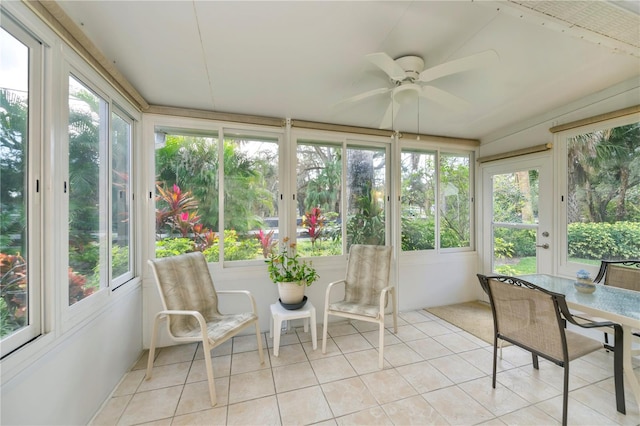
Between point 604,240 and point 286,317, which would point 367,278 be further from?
point 604,240

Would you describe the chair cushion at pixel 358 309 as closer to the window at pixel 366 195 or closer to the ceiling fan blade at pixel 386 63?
the window at pixel 366 195

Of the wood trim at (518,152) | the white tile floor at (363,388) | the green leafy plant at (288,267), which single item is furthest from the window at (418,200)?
the green leafy plant at (288,267)

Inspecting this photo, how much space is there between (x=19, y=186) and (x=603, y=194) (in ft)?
14.0

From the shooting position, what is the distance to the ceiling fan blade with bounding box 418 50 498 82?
1.31m

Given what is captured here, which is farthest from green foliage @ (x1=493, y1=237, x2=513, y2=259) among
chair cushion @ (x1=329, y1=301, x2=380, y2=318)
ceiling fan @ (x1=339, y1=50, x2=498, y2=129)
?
ceiling fan @ (x1=339, y1=50, x2=498, y2=129)

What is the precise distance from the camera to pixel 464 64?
140cm

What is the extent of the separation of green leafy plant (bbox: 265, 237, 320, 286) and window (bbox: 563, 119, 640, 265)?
2750mm

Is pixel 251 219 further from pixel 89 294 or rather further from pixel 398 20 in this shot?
pixel 398 20

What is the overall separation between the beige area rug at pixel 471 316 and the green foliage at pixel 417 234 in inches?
33.1

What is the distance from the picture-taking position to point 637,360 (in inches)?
83.6

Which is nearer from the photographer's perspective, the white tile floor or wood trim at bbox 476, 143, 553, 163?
the white tile floor

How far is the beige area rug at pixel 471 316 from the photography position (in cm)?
269

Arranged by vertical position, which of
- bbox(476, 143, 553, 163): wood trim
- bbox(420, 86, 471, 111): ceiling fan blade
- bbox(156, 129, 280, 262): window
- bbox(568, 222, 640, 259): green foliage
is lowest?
bbox(568, 222, 640, 259): green foliage

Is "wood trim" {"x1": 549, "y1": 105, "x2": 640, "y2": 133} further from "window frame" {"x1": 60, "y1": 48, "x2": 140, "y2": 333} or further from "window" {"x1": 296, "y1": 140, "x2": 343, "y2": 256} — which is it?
"window frame" {"x1": 60, "y1": 48, "x2": 140, "y2": 333}
